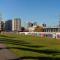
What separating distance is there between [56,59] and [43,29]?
148307 mm

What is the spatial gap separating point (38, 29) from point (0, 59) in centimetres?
14895

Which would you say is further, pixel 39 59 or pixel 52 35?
pixel 52 35

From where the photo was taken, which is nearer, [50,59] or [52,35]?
[50,59]

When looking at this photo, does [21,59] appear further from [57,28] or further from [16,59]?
[57,28]

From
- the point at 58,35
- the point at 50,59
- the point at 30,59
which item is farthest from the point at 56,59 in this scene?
the point at 58,35

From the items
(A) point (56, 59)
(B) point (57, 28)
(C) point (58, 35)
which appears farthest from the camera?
(B) point (57, 28)

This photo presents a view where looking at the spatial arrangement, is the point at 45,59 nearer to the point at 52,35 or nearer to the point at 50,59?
the point at 50,59

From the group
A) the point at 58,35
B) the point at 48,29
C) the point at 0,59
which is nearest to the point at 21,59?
the point at 0,59

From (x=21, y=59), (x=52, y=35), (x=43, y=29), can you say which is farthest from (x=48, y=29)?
(x=21, y=59)

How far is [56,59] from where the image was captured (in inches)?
542

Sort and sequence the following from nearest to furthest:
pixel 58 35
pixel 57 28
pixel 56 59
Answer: pixel 56 59 → pixel 58 35 → pixel 57 28

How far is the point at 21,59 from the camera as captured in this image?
14250 mm

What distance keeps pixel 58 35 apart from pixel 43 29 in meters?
101

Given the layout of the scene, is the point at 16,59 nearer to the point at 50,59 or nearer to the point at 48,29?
the point at 50,59
